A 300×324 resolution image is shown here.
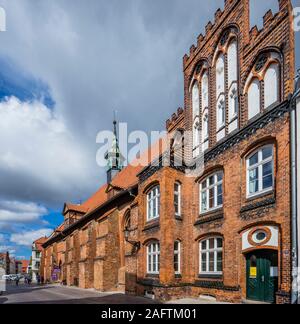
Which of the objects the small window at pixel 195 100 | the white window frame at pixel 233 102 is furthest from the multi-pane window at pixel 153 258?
the white window frame at pixel 233 102

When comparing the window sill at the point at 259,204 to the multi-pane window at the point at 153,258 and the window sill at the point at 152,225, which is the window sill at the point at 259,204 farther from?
the multi-pane window at the point at 153,258

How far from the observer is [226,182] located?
14.2 meters

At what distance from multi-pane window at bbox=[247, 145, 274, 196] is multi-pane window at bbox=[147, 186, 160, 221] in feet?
18.7

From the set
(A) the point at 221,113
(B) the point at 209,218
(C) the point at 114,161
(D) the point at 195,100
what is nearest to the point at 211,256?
Answer: (B) the point at 209,218

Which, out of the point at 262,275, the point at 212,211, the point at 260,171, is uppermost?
the point at 260,171

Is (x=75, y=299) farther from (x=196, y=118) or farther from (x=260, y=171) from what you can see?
(x=260, y=171)

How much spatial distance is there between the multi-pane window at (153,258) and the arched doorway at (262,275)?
5.41 m

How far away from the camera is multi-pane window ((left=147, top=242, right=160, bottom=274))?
17.1 meters

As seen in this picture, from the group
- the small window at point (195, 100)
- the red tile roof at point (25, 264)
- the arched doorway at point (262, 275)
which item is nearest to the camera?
the arched doorway at point (262, 275)

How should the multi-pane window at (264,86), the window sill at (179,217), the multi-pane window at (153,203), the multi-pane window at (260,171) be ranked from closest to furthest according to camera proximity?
1. the multi-pane window at (260,171)
2. the multi-pane window at (264,86)
3. the window sill at (179,217)
4. the multi-pane window at (153,203)

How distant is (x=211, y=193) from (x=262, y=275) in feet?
15.0

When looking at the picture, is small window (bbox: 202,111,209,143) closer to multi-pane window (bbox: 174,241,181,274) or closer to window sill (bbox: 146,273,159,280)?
multi-pane window (bbox: 174,241,181,274)

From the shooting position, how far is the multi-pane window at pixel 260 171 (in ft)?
39.9

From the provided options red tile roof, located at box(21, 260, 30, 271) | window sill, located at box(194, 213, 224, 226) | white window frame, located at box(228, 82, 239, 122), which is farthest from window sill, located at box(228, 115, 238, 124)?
red tile roof, located at box(21, 260, 30, 271)
